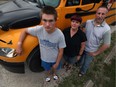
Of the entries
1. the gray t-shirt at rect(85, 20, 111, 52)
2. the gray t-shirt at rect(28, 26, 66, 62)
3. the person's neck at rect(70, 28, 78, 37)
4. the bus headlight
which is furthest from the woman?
the bus headlight

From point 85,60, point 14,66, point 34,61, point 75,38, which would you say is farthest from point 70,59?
point 14,66

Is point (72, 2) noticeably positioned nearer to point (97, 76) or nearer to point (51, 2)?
point (51, 2)

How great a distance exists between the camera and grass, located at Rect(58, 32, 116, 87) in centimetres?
470

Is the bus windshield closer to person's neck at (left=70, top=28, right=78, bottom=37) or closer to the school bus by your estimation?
the school bus

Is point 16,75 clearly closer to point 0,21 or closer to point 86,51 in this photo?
point 0,21

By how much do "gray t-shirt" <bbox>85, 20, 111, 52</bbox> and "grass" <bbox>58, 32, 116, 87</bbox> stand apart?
0.92 m

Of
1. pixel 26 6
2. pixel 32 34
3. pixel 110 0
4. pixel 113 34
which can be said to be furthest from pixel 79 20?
pixel 113 34

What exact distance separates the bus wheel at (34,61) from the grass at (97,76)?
24.2 inches

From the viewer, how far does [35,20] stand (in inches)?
166

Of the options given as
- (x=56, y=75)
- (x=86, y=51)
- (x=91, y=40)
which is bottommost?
(x=56, y=75)

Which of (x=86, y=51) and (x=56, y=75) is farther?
(x=56, y=75)

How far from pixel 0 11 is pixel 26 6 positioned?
548mm

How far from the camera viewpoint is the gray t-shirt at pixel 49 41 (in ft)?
12.1

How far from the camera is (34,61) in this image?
14.2ft
